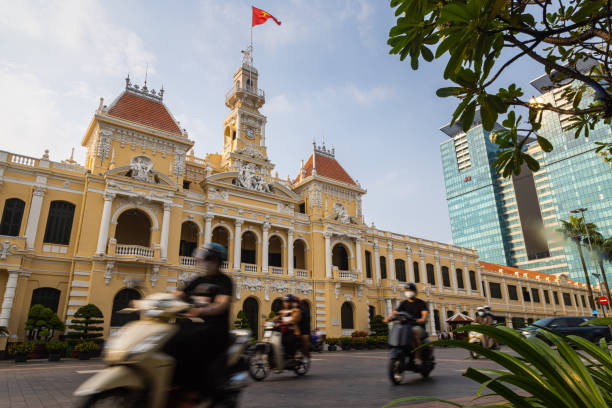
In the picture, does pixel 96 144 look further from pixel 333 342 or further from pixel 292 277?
pixel 333 342

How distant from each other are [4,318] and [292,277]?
1585 cm

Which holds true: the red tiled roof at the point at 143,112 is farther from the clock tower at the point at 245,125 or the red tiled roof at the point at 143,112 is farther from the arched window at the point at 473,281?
the arched window at the point at 473,281

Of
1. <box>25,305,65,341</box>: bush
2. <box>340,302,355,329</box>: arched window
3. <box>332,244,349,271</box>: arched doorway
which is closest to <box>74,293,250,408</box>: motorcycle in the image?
<box>25,305,65,341</box>: bush

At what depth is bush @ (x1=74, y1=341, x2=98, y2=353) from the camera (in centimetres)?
1573

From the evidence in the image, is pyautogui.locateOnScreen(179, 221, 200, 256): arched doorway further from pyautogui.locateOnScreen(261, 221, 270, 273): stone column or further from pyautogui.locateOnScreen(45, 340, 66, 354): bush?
pyautogui.locateOnScreen(45, 340, 66, 354): bush

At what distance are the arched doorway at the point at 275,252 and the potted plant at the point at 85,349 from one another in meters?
13.6

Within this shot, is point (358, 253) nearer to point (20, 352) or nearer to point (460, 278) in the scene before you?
point (460, 278)

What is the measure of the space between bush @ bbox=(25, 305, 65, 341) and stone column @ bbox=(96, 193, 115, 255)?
351cm

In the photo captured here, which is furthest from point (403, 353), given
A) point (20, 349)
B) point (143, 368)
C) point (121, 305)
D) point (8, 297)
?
point (8, 297)

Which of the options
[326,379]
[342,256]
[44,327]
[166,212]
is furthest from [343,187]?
[326,379]

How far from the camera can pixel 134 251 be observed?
20328mm

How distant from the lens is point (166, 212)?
21859 millimetres

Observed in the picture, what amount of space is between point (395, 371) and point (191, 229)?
69.1 ft

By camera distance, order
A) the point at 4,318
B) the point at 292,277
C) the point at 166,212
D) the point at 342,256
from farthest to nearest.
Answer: the point at 342,256 → the point at 292,277 → the point at 166,212 → the point at 4,318
